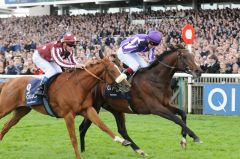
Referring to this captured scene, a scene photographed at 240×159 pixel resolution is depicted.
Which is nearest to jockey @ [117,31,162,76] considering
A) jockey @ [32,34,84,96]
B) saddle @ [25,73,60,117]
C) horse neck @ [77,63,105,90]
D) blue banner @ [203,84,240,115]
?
jockey @ [32,34,84,96]

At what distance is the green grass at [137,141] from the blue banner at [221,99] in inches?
14.8

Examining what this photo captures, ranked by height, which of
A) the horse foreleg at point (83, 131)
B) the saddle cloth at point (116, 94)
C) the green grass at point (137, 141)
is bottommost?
the green grass at point (137, 141)

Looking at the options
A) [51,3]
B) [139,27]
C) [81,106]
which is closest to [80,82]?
[81,106]

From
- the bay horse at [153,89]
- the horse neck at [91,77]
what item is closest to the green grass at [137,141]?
the bay horse at [153,89]

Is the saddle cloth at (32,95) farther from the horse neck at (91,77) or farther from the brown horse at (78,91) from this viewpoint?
the horse neck at (91,77)

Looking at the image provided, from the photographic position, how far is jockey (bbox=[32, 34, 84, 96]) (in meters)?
6.88

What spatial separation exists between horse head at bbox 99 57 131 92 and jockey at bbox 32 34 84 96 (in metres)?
0.45

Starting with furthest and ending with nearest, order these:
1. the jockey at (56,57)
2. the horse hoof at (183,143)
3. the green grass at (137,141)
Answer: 1. the horse hoof at (183,143)
2. the green grass at (137,141)
3. the jockey at (56,57)

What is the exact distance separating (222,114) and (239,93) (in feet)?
2.05

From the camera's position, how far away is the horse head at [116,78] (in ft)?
21.1

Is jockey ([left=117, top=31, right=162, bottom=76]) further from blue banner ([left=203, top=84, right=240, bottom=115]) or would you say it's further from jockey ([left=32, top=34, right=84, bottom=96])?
blue banner ([left=203, top=84, right=240, bottom=115])

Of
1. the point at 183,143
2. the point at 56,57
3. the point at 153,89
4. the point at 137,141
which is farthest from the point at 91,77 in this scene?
the point at 137,141

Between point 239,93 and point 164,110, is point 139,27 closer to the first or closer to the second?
point 239,93

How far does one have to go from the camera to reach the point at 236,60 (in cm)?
1229
